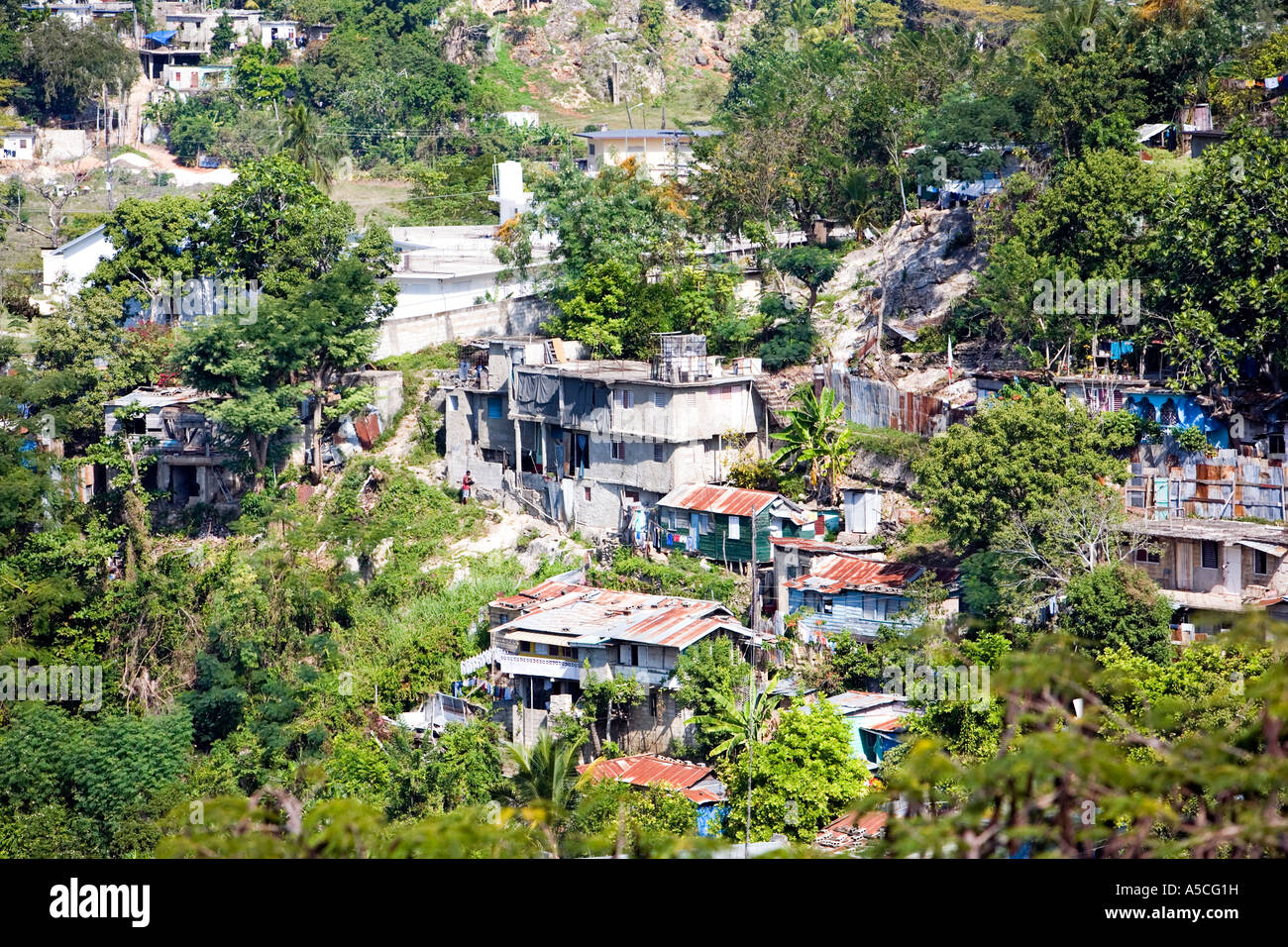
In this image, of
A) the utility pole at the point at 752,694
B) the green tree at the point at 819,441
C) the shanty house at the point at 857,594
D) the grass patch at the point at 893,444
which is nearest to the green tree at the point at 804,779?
the utility pole at the point at 752,694

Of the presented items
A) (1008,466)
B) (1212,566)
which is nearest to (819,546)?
(1008,466)

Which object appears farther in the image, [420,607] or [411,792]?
[420,607]

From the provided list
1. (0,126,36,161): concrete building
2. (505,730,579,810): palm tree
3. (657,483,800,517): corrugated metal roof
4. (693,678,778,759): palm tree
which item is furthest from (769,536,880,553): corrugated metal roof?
(0,126,36,161): concrete building

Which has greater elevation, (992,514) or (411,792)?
(992,514)

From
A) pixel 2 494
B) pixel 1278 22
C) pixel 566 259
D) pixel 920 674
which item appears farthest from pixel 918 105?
pixel 2 494

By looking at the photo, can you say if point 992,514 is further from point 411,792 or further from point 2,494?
point 2,494

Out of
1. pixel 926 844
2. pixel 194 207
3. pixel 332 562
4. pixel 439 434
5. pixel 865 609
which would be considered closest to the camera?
pixel 926 844
